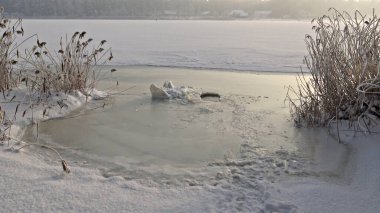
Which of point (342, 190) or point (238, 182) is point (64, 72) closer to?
point (238, 182)

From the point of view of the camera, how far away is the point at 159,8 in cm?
5822

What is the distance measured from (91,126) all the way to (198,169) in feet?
5.41

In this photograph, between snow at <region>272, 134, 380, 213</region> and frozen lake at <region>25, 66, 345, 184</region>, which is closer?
snow at <region>272, 134, 380, 213</region>

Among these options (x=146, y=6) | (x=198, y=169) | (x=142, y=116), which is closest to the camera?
(x=198, y=169)

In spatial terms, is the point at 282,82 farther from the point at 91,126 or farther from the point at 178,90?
the point at 91,126

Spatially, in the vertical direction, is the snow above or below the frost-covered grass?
below

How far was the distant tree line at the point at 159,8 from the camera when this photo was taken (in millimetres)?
50469

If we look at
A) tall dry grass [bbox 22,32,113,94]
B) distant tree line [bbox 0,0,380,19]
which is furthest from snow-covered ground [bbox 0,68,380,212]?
distant tree line [bbox 0,0,380,19]

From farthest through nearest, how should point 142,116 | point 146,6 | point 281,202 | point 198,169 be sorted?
1. point 146,6
2. point 142,116
3. point 198,169
4. point 281,202

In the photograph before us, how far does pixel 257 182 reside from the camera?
2779mm

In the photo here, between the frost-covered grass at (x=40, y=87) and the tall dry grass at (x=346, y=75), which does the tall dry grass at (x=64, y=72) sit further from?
the tall dry grass at (x=346, y=75)

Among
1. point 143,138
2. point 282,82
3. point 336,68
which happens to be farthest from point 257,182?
point 282,82

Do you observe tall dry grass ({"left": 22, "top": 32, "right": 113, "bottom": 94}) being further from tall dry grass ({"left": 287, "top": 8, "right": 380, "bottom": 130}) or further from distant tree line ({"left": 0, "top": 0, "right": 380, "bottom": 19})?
distant tree line ({"left": 0, "top": 0, "right": 380, "bottom": 19})

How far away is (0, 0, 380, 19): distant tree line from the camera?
1987 inches
